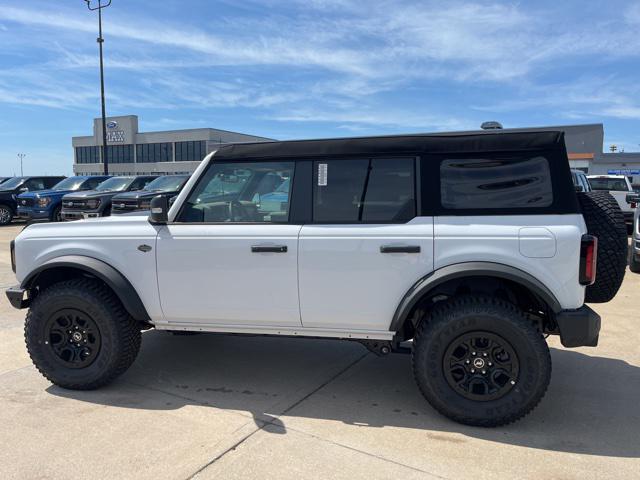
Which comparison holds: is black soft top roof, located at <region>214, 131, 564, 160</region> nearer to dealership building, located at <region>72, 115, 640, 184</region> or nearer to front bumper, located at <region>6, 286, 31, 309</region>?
front bumper, located at <region>6, 286, 31, 309</region>

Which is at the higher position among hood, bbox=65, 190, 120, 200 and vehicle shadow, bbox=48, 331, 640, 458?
hood, bbox=65, 190, 120, 200

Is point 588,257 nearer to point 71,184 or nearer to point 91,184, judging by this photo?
point 91,184

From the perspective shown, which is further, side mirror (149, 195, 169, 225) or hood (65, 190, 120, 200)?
hood (65, 190, 120, 200)

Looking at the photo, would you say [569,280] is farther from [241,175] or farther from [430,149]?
[241,175]

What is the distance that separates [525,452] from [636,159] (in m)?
46.6

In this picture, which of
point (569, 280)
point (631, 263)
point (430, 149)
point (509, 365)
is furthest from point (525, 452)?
point (631, 263)

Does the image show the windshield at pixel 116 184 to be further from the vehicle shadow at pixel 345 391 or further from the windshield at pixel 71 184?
the vehicle shadow at pixel 345 391

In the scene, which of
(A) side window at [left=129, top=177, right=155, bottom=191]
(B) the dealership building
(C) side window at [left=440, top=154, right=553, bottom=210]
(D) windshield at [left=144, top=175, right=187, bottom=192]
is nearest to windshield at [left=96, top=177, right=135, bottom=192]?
(A) side window at [left=129, top=177, right=155, bottom=191]

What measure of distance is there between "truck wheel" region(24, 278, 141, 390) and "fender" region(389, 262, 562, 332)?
2.05 meters

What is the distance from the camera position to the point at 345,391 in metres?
3.89

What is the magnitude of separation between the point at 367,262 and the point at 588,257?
135 cm

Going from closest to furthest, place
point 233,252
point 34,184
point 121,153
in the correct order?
point 233,252 → point 34,184 → point 121,153

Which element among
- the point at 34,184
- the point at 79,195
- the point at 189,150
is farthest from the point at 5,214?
the point at 189,150

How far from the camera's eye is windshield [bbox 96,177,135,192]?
1534cm
